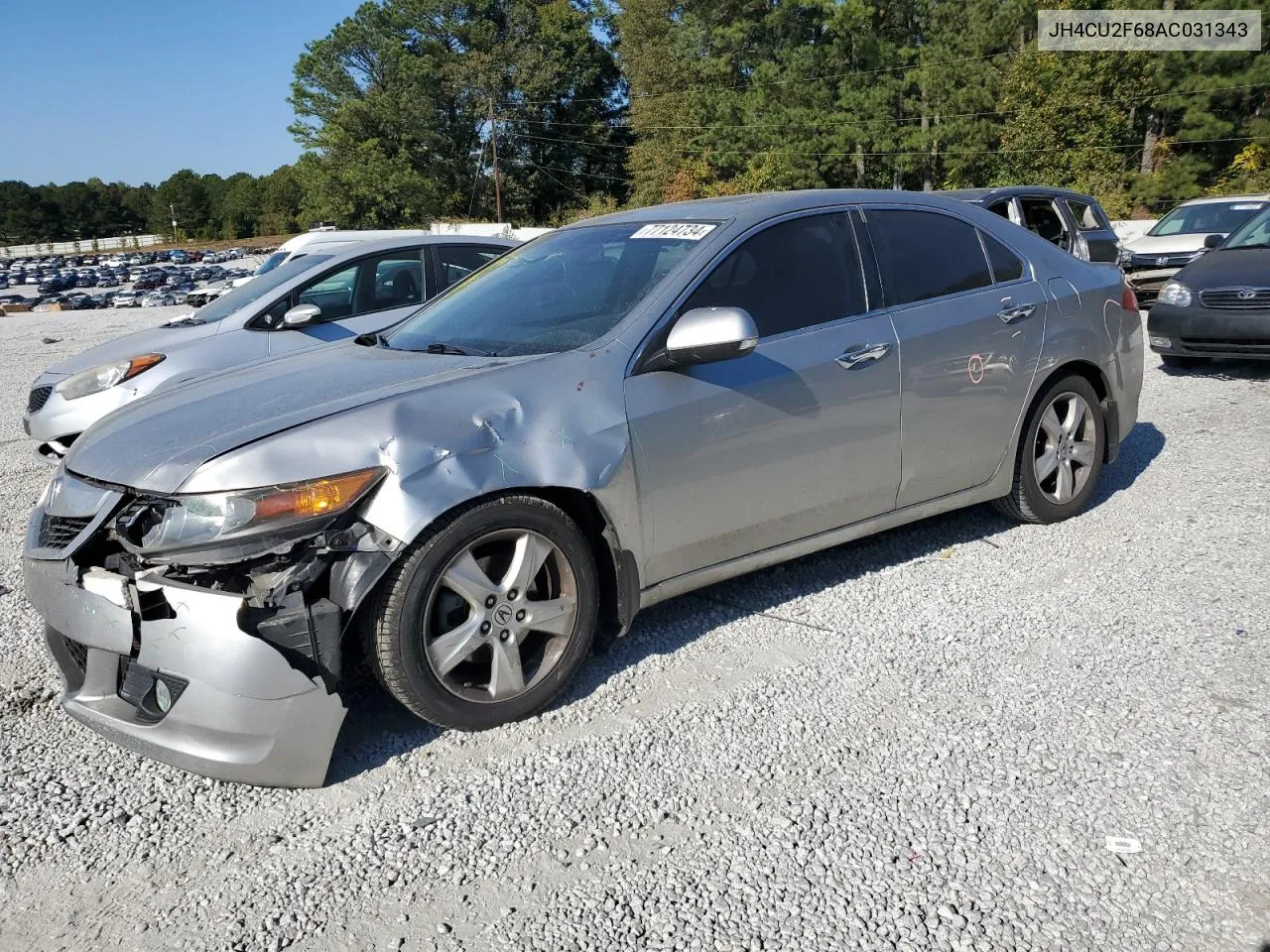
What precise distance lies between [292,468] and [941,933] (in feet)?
6.79

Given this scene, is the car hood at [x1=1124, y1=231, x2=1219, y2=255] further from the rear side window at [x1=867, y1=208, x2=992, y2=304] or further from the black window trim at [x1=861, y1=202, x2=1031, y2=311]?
the rear side window at [x1=867, y1=208, x2=992, y2=304]

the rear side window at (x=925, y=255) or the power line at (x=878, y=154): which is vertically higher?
the power line at (x=878, y=154)

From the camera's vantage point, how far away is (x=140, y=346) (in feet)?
24.1

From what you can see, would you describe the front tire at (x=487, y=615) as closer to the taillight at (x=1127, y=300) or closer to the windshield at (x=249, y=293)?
the taillight at (x=1127, y=300)

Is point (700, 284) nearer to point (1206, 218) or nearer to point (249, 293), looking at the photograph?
point (249, 293)

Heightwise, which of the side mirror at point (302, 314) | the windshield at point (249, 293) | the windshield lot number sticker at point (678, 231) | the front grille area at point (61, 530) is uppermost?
the windshield lot number sticker at point (678, 231)

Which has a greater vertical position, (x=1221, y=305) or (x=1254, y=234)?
(x=1254, y=234)

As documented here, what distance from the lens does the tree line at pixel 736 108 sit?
3934 centimetres

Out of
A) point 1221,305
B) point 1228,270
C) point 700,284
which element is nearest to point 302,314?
point 700,284

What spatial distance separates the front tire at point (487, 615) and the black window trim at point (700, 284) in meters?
0.64

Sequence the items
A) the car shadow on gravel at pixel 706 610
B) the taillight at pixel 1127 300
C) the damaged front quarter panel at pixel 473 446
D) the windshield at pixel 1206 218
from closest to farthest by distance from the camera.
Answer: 1. the damaged front quarter panel at pixel 473 446
2. the car shadow on gravel at pixel 706 610
3. the taillight at pixel 1127 300
4. the windshield at pixel 1206 218

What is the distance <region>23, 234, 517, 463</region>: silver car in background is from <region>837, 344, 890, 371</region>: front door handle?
3.80m

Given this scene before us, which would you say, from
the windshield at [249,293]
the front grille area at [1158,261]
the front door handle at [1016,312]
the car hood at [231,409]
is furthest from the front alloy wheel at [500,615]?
the front grille area at [1158,261]

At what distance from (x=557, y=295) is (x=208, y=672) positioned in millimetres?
1959
